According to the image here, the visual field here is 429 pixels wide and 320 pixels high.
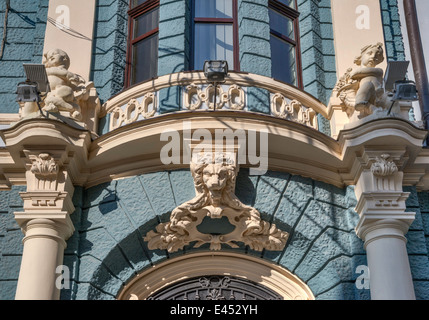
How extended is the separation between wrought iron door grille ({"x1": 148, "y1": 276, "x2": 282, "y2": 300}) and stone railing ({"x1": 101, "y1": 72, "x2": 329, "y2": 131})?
7.43 ft

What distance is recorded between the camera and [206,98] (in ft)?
38.6

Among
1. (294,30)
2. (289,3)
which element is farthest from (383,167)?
(289,3)

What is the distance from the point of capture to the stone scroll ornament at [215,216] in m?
11.1

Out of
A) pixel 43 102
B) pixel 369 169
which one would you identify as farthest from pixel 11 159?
pixel 369 169

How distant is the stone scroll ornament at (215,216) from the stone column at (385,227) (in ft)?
3.65

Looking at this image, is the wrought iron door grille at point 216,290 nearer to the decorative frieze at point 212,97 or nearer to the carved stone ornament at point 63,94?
the decorative frieze at point 212,97

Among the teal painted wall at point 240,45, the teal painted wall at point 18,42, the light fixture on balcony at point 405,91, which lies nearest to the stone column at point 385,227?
the light fixture on balcony at point 405,91

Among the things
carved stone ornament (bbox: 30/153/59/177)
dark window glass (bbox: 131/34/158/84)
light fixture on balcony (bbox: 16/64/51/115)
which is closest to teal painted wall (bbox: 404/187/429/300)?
dark window glass (bbox: 131/34/158/84)

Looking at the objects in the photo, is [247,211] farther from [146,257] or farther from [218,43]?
[218,43]

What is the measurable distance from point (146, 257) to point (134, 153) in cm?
140

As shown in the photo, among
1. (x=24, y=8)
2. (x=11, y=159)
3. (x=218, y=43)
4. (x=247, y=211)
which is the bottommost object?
(x=247, y=211)

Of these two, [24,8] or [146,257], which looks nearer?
[146,257]

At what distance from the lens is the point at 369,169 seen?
37.7 feet

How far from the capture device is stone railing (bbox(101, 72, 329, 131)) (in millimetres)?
11781
